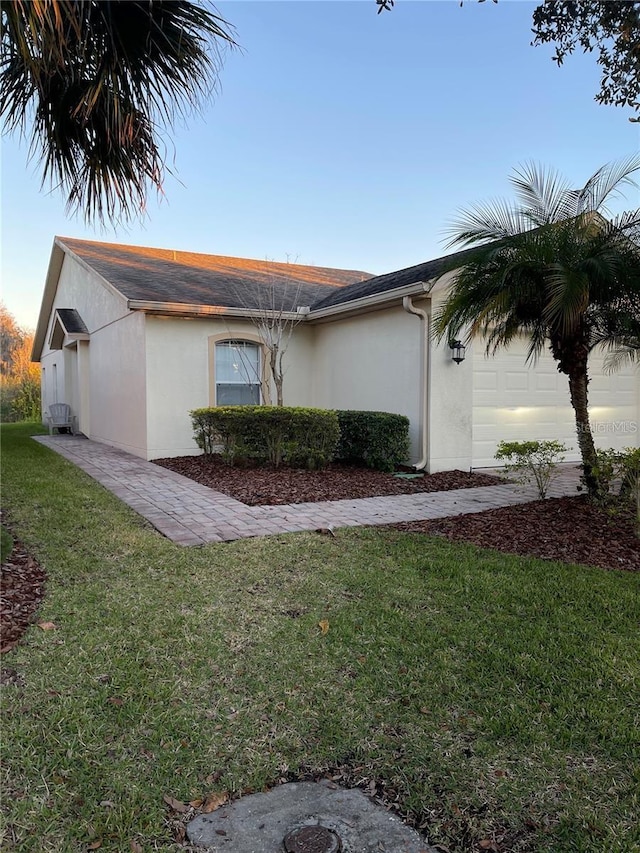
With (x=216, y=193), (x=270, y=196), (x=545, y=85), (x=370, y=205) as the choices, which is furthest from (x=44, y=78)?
(x=370, y=205)

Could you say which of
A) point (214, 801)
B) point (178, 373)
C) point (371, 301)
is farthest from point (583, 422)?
point (178, 373)

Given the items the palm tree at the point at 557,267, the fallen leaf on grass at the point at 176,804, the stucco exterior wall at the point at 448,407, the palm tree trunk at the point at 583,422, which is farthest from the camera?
the stucco exterior wall at the point at 448,407

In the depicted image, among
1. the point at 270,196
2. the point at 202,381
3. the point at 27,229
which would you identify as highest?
the point at 270,196

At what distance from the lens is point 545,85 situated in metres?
8.28

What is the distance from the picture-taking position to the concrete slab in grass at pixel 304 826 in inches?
74.6

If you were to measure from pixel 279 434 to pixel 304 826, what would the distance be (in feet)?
25.8

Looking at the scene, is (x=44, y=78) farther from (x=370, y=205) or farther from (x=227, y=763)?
(x=370, y=205)

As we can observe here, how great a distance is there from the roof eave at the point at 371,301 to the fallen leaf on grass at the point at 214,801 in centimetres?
793

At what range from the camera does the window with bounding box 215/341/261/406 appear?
477 inches

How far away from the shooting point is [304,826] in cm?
198

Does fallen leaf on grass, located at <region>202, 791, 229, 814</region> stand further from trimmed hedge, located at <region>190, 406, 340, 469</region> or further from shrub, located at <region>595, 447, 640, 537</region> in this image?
trimmed hedge, located at <region>190, 406, 340, 469</region>

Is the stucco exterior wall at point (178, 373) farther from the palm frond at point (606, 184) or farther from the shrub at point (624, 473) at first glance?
the shrub at point (624, 473)

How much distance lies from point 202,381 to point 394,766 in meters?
10.2

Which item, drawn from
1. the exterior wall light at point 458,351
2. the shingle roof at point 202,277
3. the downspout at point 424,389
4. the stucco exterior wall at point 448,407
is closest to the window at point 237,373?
the shingle roof at point 202,277
